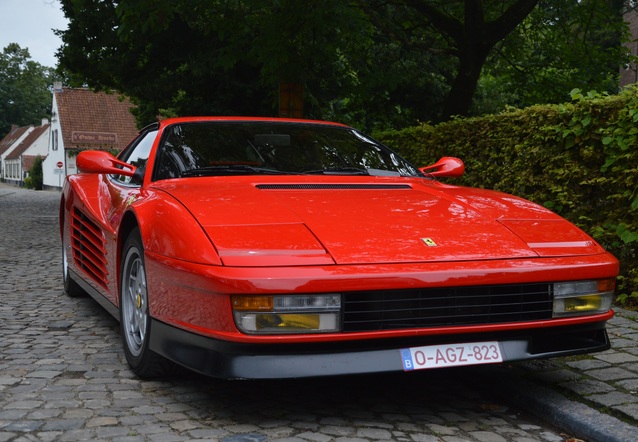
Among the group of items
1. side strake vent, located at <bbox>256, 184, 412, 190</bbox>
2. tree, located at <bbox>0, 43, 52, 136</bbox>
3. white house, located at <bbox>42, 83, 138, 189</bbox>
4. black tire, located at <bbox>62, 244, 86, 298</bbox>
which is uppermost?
tree, located at <bbox>0, 43, 52, 136</bbox>

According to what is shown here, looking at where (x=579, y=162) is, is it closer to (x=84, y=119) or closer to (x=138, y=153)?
(x=138, y=153)

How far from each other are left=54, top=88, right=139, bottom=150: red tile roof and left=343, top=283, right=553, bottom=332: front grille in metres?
54.5

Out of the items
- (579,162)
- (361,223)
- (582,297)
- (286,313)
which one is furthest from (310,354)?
(579,162)

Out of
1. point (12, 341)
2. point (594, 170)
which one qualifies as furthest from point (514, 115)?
point (12, 341)

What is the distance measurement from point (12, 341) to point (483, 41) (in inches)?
400

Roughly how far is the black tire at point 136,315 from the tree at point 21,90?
10562 centimetres

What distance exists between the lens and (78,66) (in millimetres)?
22531

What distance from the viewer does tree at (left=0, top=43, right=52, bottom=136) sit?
338 feet

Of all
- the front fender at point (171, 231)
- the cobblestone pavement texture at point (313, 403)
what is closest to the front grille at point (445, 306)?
the cobblestone pavement texture at point (313, 403)

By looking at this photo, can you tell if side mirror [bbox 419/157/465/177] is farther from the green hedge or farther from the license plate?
the license plate

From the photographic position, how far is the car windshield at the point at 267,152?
489 centimetres

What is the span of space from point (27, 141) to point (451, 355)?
93898mm

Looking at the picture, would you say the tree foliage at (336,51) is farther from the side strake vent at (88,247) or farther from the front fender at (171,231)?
the front fender at (171,231)

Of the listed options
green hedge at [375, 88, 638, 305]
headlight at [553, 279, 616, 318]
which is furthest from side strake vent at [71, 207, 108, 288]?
green hedge at [375, 88, 638, 305]
